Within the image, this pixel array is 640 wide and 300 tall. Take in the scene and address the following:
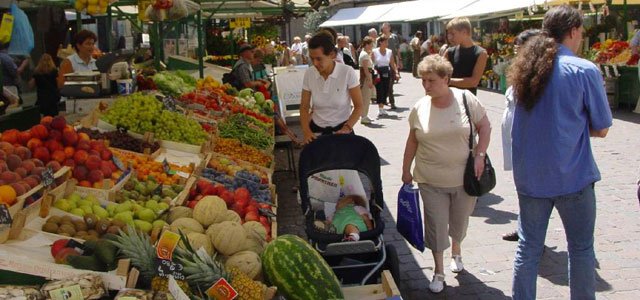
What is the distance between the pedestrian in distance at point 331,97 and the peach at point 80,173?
6.75ft

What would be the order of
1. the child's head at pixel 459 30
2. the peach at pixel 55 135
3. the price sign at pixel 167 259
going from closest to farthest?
the price sign at pixel 167 259
the peach at pixel 55 135
the child's head at pixel 459 30

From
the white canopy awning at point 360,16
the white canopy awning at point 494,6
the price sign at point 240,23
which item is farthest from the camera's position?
the white canopy awning at point 360,16

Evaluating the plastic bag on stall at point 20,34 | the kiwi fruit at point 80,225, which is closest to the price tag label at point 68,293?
the kiwi fruit at point 80,225

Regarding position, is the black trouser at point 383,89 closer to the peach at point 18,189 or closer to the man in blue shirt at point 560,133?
the man in blue shirt at point 560,133

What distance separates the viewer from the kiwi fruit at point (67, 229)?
398 centimetres

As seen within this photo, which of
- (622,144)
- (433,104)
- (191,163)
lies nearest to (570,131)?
(433,104)

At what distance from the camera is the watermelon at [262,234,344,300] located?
3.91m

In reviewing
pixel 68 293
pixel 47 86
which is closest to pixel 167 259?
pixel 68 293

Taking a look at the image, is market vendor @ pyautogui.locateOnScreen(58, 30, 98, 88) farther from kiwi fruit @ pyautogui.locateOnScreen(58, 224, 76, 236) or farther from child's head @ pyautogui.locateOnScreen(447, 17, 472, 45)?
kiwi fruit @ pyautogui.locateOnScreen(58, 224, 76, 236)

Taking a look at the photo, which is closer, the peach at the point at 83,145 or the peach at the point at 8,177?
the peach at the point at 8,177

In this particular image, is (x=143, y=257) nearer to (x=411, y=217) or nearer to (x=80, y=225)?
(x=80, y=225)

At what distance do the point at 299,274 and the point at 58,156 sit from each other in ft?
6.78

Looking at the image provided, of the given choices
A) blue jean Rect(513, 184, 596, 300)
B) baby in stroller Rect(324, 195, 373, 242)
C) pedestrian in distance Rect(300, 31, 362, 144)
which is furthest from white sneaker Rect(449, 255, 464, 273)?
pedestrian in distance Rect(300, 31, 362, 144)

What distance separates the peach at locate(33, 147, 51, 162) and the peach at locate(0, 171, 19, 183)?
68cm
